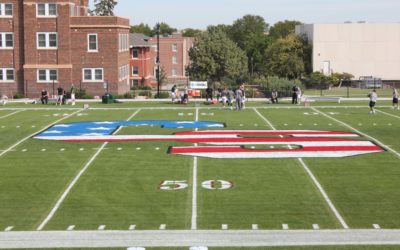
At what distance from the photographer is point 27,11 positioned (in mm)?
→ 58406

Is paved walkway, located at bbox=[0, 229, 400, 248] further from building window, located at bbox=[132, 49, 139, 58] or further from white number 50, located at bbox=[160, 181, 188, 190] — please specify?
building window, located at bbox=[132, 49, 139, 58]

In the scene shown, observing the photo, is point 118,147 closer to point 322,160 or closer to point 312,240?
point 322,160

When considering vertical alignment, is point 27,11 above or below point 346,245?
above

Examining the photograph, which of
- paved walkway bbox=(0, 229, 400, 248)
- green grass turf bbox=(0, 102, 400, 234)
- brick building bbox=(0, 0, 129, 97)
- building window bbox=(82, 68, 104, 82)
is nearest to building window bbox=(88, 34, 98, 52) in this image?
brick building bbox=(0, 0, 129, 97)

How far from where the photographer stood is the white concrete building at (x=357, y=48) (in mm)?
91312

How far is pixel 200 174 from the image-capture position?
21953mm

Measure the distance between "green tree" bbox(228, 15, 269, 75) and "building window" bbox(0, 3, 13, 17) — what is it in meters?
50.9

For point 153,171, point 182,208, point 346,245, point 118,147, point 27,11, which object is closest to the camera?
point 346,245

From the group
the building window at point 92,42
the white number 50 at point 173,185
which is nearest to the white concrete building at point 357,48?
the building window at point 92,42

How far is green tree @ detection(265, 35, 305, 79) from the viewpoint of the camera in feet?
296

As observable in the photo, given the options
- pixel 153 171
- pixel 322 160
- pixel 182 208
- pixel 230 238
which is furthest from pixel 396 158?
pixel 230 238

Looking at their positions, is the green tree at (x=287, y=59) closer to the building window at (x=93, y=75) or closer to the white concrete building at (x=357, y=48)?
the white concrete building at (x=357, y=48)

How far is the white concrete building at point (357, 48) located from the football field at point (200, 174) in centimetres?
5455

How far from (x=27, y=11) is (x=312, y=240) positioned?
4759 centimetres
